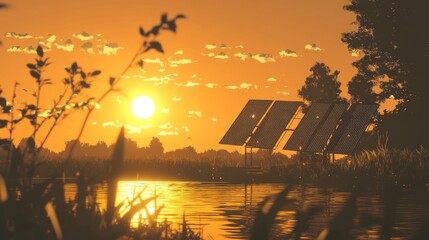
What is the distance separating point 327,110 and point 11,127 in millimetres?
39754

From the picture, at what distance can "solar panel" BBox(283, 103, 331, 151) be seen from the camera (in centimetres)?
4562

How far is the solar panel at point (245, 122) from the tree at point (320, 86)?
612 inches

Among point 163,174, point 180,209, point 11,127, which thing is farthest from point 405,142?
point 11,127

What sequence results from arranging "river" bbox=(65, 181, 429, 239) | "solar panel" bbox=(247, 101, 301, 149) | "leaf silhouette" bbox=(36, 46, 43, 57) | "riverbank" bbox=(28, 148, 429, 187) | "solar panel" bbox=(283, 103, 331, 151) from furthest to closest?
"solar panel" bbox=(247, 101, 301, 149) → "solar panel" bbox=(283, 103, 331, 151) → "riverbank" bbox=(28, 148, 429, 187) → "river" bbox=(65, 181, 429, 239) → "leaf silhouette" bbox=(36, 46, 43, 57)

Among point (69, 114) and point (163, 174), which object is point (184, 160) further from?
point (69, 114)

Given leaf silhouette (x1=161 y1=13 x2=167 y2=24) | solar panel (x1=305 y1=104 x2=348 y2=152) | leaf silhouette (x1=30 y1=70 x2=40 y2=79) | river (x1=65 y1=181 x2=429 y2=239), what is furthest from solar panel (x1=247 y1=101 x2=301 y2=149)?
leaf silhouette (x1=161 y1=13 x2=167 y2=24)

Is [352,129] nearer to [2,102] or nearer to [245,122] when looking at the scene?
[245,122]

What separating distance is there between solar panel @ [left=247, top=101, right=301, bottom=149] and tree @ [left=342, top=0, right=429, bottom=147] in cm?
520

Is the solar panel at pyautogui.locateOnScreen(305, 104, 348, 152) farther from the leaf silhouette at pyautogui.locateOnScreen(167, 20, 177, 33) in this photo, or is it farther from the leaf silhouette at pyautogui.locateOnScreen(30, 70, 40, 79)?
the leaf silhouette at pyautogui.locateOnScreen(167, 20, 177, 33)

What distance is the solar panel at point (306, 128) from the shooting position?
45.6m

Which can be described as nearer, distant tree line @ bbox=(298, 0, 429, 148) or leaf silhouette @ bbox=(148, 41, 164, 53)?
leaf silhouette @ bbox=(148, 41, 164, 53)

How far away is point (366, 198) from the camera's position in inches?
1017

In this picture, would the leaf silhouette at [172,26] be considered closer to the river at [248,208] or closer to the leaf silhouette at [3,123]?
the leaf silhouette at [3,123]

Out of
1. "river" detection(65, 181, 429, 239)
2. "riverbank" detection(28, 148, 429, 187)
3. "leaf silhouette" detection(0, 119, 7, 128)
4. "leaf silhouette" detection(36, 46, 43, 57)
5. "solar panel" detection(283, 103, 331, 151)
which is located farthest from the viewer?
"solar panel" detection(283, 103, 331, 151)
